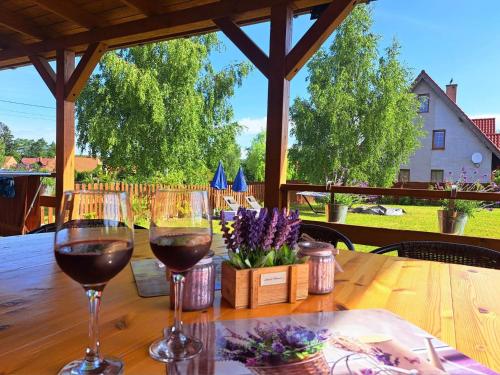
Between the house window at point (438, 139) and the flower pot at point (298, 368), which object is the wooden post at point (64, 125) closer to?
the flower pot at point (298, 368)

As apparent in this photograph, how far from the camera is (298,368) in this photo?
0.52 metres

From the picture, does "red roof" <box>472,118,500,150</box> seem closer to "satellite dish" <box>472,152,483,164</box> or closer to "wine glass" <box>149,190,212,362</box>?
"satellite dish" <box>472,152,483,164</box>

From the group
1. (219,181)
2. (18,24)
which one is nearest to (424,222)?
(219,181)

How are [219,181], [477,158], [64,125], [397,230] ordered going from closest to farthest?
[397,230] < [64,125] < [219,181] < [477,158]

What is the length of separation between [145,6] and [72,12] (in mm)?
796

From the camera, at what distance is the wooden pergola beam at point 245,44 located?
10.0 ft

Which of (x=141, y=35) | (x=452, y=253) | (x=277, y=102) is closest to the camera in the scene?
(x=452, y=253)

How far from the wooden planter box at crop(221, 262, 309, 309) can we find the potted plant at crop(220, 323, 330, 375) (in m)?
0.12

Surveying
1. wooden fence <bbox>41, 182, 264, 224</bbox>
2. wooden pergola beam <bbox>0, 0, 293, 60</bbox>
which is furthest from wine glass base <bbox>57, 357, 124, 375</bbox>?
wooden fence <bbox>41, 182, 264, 224</bbox>

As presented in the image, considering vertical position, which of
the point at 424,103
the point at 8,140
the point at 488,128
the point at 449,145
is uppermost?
the point at 424,103

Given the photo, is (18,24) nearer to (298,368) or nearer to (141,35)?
(141,35)

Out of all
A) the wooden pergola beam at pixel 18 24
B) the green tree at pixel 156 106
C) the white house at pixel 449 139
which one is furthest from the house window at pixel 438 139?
the wooden pergola beam at pixel 18 24

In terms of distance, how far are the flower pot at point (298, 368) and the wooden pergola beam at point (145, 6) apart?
11.5ft

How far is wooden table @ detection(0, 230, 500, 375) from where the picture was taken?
1.89 feet
